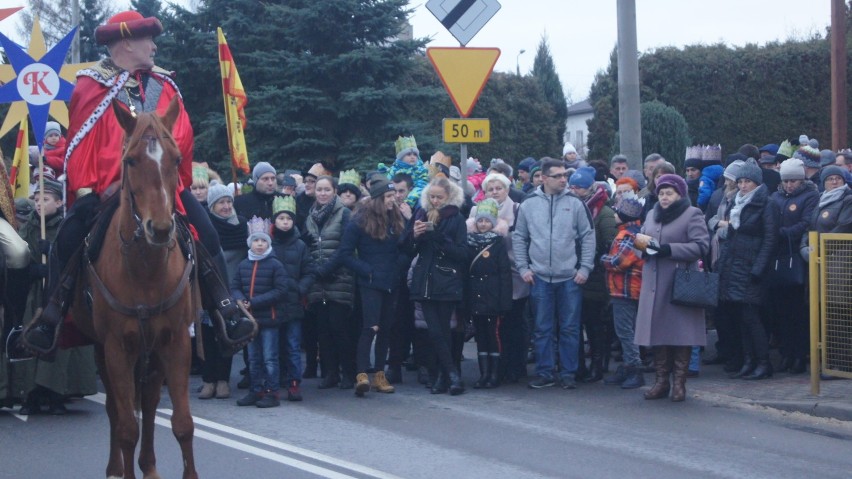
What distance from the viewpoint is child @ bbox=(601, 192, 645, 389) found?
12078mm

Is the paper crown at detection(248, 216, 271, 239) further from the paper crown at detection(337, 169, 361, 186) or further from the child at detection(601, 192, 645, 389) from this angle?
the child at detection(601, 192, 645, 389)

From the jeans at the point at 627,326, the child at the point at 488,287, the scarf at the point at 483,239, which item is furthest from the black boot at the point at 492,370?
the jeans at the point at 627,326

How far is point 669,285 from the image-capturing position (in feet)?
37.8

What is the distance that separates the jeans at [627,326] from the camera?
12.2m

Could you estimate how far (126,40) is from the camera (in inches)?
310

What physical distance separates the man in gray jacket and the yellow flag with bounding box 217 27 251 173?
4308 mm

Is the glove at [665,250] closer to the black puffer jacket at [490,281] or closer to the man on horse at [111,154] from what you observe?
the black puffer jacket at [490,281]

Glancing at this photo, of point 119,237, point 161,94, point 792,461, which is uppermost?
point 161,94

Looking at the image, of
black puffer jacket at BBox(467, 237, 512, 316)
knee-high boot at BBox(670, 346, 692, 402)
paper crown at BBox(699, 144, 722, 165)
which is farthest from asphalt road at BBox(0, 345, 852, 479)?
paper crown at BBox(699, 144, 722, 165)

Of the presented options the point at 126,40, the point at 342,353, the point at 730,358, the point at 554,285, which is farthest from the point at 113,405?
the point at 730,358

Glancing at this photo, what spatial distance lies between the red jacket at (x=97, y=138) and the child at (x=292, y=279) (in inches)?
163

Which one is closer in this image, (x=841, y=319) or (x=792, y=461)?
(x=792, y=461)

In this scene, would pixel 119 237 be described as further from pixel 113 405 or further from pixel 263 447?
pixel 263 447

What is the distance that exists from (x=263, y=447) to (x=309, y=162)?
1665cm
